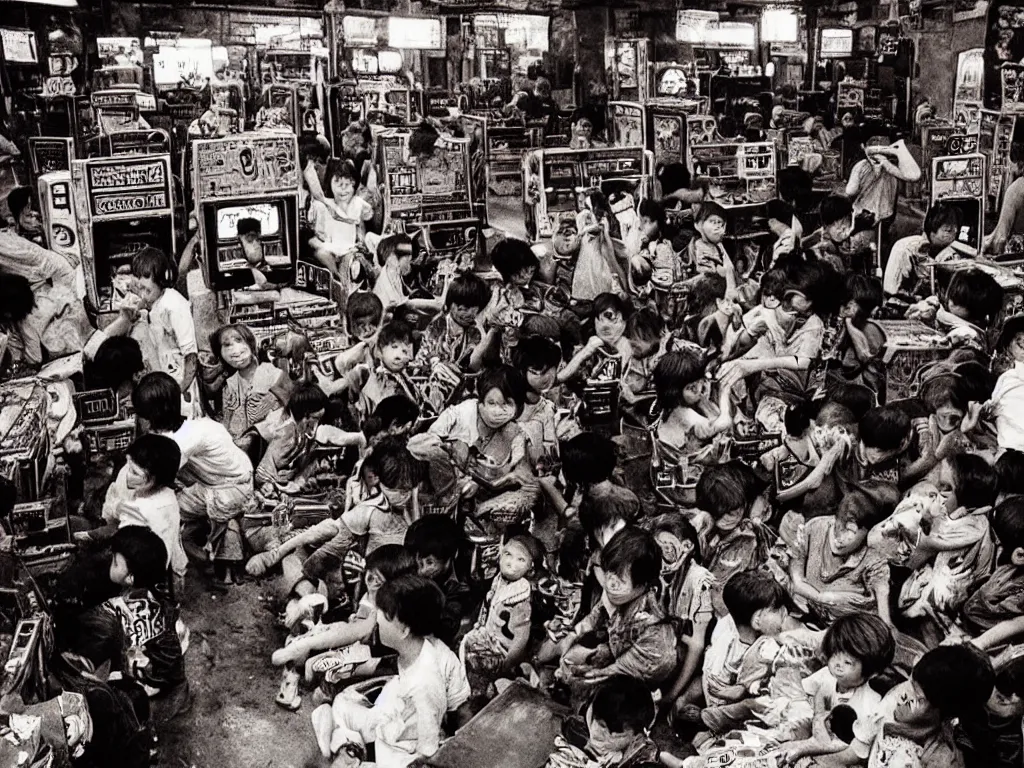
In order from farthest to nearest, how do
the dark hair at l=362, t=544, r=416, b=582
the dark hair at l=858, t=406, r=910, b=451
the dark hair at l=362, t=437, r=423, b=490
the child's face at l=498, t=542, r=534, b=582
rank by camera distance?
the dark hair at l=858, t=406, r=910, b=451 < the dark hair at l=362, t=437, r=423, b=490 < the child's face at l=498, t=542, r=534, b=582 < the dark hair at l=362, t=544, r=416, b=582

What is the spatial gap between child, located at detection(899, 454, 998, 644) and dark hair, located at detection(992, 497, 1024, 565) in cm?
13

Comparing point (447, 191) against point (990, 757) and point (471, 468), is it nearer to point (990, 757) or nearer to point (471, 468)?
point (471, 468)

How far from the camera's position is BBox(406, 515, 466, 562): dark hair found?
5.06m

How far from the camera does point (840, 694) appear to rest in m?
4.28

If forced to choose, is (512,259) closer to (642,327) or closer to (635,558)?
(642,327)

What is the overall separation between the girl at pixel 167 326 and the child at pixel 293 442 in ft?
3.21

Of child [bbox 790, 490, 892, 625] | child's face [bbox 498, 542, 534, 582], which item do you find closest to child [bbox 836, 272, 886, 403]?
child [bbox 790, 490, 892, 625]

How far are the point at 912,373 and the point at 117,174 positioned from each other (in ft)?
15.9

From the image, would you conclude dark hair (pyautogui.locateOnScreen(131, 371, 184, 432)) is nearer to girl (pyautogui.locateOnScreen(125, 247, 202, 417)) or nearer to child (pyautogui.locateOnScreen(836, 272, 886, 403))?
girl (pyautogui.locateOnScreen(125, 247, 202, 417))

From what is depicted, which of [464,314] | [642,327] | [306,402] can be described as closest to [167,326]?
[306,402]

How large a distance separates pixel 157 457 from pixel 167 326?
2.05m

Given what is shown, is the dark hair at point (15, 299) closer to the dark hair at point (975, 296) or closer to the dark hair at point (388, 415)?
the dark hair at point (388, 415)

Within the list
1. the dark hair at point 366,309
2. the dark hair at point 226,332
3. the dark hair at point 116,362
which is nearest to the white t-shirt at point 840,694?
the dark hair at point 226,332

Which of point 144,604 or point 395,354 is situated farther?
point 395,354
